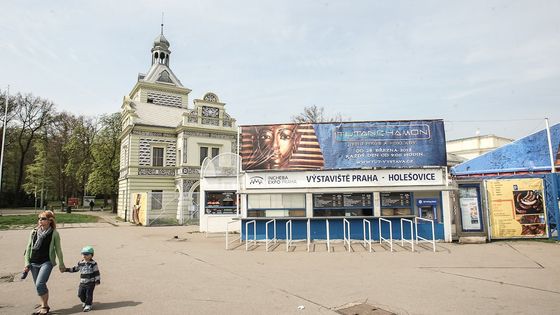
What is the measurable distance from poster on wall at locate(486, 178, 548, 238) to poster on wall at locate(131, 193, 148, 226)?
21.9m

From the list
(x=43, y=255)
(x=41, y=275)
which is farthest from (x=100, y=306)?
(x=43, y=255)

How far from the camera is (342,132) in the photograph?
15.7 metres

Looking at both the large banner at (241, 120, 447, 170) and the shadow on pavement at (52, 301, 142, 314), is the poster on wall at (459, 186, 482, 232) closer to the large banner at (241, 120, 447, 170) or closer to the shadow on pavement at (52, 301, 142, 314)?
the large banner at (241, 120, 447, 170)

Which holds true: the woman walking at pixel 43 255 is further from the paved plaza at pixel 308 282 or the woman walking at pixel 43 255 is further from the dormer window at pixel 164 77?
the dormer window at pixel 164 77

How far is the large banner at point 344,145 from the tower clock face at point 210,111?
746 inches

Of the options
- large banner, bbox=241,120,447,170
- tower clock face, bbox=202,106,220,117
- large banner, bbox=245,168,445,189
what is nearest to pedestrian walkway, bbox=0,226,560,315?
large banner, bbox=245,168,445,189

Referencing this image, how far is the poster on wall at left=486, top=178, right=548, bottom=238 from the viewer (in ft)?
47.9

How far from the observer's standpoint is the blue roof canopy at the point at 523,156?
20.2 metres

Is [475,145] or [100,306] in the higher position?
[475,145]

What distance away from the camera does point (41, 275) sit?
5.91 meters

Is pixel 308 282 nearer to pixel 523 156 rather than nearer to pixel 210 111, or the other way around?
pixel 523 156

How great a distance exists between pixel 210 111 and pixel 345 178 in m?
22.1

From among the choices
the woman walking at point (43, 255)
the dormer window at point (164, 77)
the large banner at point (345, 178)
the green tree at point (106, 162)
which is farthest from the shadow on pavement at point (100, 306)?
the green tree at point (106, 162)

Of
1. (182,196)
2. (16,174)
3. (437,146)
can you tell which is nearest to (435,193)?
(437,146)
